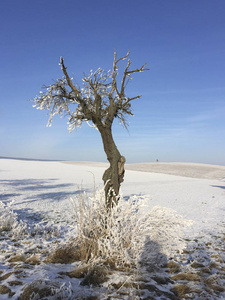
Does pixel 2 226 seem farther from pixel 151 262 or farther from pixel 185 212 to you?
pixel 185 212

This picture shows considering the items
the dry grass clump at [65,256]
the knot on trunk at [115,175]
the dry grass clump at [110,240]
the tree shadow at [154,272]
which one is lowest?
the tree shadow at [154,272]

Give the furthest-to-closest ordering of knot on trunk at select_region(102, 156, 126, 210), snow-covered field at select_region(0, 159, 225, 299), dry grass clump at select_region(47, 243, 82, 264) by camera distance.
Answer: knot on trunk at select_region(102, 156, 126, 210)
dry grass clump at select_region(47, 243, 82, 264)
snow-covered field at select_region(0, 159, 225, 299)

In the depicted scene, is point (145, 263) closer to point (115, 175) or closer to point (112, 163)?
point (115, 175)

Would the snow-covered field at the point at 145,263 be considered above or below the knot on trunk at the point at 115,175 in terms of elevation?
below

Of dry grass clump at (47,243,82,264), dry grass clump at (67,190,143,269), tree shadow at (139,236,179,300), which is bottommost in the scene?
tree shadow at (139,236,179,300)

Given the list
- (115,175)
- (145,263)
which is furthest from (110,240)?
(115,175)

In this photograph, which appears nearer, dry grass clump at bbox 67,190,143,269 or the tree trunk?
dry grass clump at bbox 67,190,143,269

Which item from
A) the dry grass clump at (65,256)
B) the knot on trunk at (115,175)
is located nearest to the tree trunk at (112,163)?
the knot on trunk at (115,175)

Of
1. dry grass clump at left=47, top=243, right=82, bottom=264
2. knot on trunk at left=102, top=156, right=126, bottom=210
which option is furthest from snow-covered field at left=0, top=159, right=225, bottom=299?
knot on trunk at left=102, top=156, right=126, bottom=210

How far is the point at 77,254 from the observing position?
4.98 meters

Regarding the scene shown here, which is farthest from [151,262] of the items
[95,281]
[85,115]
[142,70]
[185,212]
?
[185,212]

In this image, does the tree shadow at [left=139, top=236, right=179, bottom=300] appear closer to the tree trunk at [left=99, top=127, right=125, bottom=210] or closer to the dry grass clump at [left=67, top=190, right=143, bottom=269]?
the dry grass clump at [left=67, top=190, right=143, bottom=269]

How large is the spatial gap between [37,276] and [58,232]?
344 centimetres

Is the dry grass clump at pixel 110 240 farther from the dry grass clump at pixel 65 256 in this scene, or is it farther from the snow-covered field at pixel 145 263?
the snow-covered field at pixel 145 263
